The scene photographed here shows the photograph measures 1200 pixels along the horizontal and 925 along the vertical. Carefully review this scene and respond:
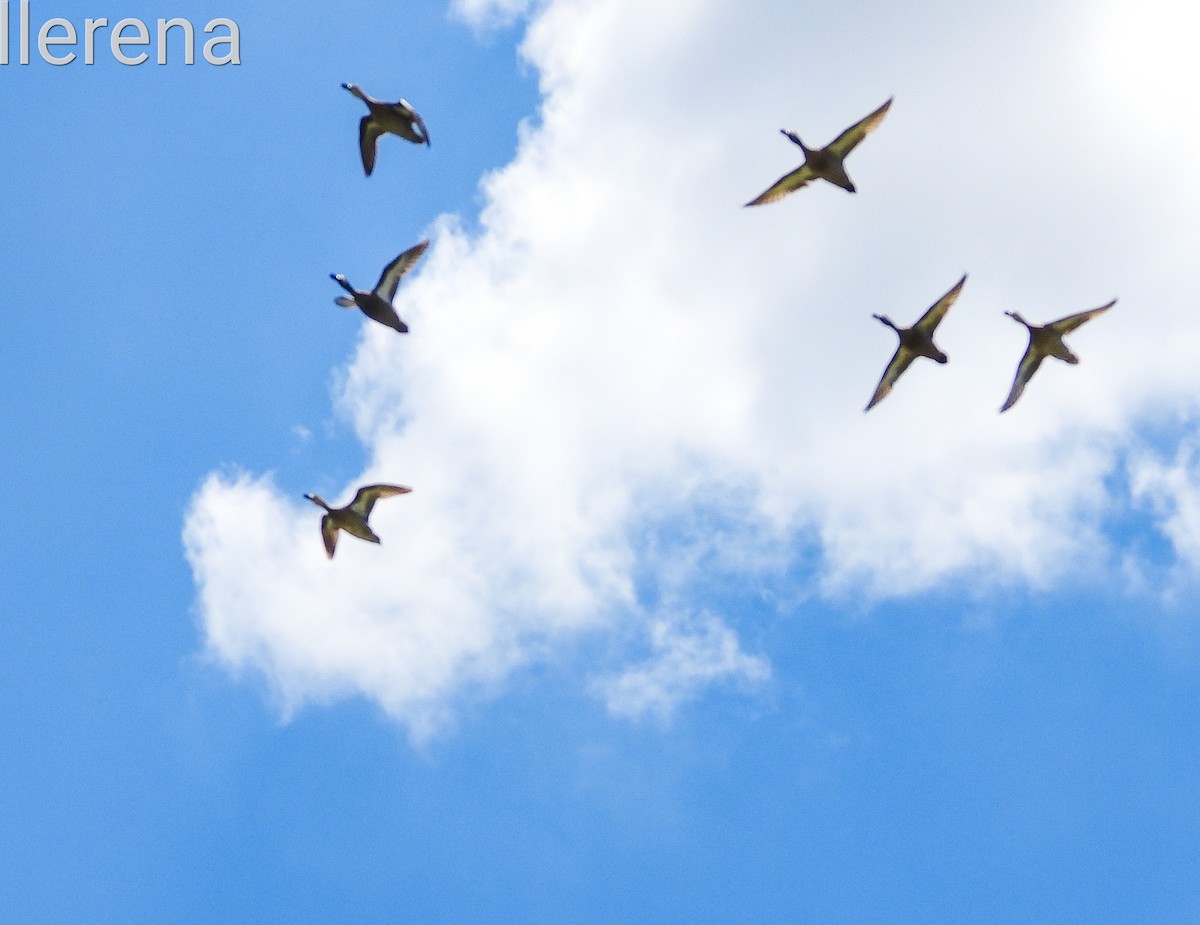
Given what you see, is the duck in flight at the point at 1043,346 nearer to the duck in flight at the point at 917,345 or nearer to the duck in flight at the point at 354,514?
the duck in flight at the point at 917,345

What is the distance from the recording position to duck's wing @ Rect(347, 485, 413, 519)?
3144 centimetres

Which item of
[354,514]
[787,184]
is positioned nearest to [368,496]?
[354,514]

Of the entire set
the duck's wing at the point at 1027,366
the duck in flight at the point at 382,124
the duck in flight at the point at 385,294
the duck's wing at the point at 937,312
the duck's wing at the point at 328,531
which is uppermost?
the duck in flight at the point at 382,124

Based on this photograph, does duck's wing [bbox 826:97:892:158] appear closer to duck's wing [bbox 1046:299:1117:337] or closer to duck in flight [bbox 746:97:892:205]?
duck in flight [bbox 746:97:892:205]

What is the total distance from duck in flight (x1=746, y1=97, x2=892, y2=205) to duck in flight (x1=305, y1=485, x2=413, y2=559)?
12027mm

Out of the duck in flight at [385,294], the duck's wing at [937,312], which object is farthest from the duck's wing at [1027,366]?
the duck in flight at [385,294]

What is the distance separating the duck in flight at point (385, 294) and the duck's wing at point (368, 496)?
3974 mm

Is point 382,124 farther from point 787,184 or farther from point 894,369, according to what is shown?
point 894,369

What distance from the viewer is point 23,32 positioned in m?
39.7

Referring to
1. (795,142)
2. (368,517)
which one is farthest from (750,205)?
(368,517)

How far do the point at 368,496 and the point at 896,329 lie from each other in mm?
14498

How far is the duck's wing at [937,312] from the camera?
31441 mm

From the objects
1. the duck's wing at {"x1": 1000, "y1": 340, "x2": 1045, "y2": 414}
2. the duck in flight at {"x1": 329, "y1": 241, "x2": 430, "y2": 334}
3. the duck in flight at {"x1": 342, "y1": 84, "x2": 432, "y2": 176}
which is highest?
the duck in flight at {"x1": 342, "y1": 84, "x2": 432, "y2": 176}

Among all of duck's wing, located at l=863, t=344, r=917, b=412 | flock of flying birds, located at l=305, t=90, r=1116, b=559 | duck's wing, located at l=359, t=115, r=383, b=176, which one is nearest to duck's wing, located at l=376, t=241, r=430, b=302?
flock of flying birds, located at l=305, t=90, r=1116, b=559
